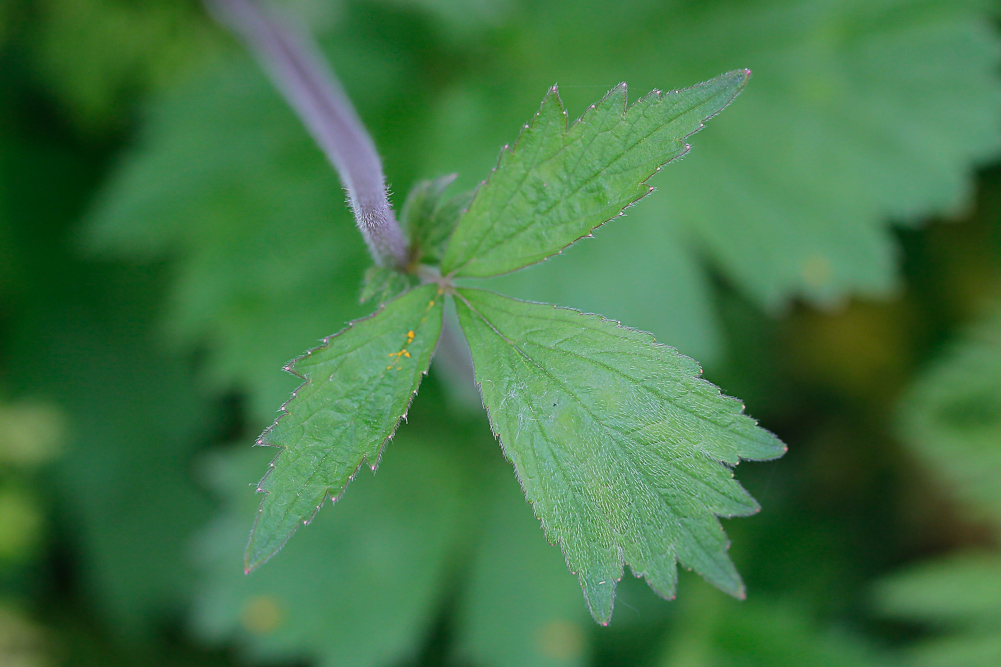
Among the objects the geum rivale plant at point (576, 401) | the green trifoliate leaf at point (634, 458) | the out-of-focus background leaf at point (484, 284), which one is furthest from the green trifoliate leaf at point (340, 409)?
the out-of-focus background leaf at point (484, 284)

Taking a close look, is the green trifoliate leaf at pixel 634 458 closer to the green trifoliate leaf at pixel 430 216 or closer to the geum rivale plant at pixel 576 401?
the geum rivale plant at pixel 576 401

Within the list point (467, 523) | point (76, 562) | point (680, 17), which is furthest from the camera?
point (76, 562)

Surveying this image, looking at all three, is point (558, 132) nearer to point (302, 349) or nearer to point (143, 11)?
point (302, 349)

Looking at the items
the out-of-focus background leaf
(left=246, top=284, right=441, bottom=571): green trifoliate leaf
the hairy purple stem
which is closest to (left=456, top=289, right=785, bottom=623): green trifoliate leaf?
(left=246, top=284, right=441, bottom=571): green trifoliate leaf

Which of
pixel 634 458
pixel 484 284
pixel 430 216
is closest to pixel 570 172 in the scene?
pixel 430 216

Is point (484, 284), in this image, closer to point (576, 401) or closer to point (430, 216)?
point (430, 216)

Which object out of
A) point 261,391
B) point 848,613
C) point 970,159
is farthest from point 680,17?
point 848,613

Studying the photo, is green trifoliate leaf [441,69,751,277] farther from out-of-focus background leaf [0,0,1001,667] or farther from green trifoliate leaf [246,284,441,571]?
out-of-focus background leaf [0,0,1001,667]
